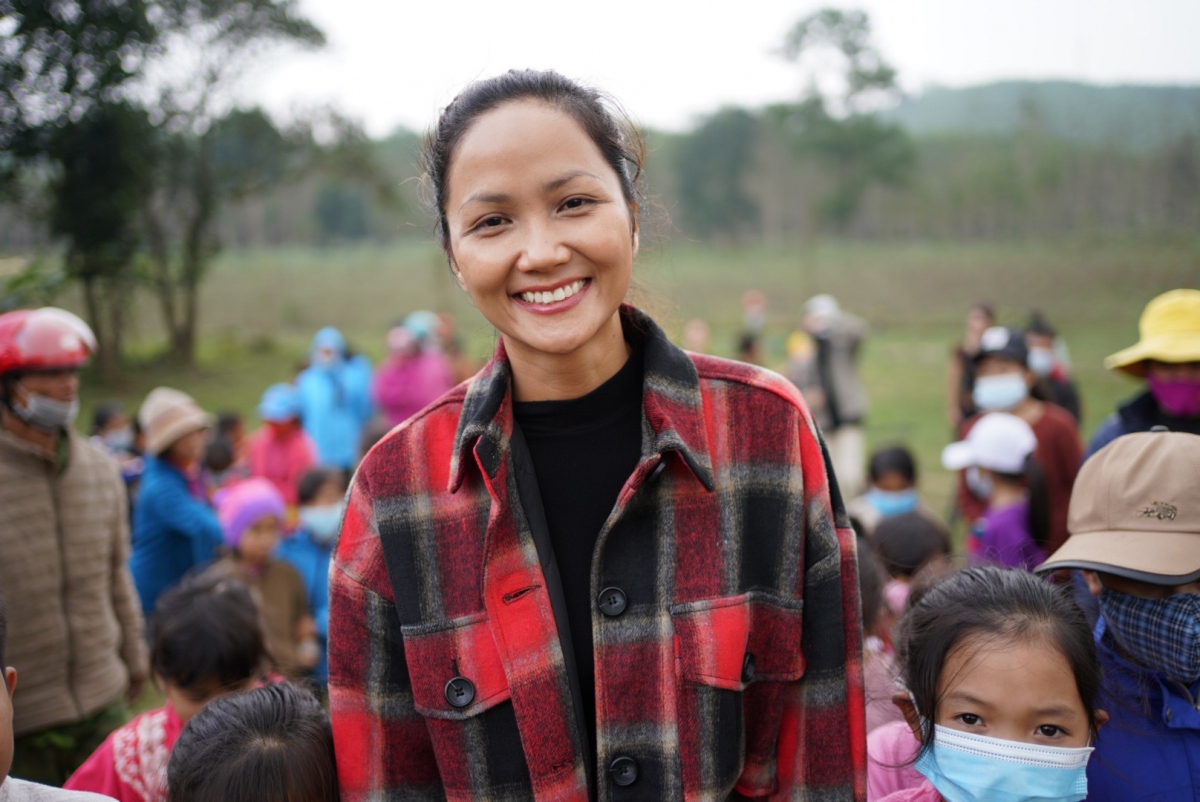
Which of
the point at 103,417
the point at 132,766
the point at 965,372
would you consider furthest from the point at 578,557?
the point at 103,417

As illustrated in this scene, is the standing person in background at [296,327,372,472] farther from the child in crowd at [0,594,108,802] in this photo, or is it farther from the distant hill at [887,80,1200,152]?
the distant hill at [887,80,1200,152]

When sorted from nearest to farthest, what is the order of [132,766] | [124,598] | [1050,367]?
[132,766] < [124,598] < [1050,367]

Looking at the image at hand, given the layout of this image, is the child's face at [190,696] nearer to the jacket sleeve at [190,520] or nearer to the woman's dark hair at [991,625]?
the woman's dark hair at [991,625]

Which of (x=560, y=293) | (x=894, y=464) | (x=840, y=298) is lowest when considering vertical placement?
(x=894, y=464)

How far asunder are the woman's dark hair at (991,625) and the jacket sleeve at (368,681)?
891 millimetres

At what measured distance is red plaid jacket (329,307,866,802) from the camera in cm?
135

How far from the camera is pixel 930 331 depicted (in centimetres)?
2044

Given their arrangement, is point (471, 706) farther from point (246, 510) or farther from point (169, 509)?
point (169, 509)

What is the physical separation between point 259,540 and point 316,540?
424mm

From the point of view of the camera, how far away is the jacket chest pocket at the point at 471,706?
54.7 inches

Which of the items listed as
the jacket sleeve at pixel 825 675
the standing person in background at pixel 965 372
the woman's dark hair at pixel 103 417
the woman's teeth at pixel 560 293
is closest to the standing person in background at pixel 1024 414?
the standing person in background at pixel 965 372

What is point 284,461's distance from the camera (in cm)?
576

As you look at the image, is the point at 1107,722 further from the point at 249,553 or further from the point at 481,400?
the point at 249,553

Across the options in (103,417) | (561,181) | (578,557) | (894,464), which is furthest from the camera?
(103,417)
